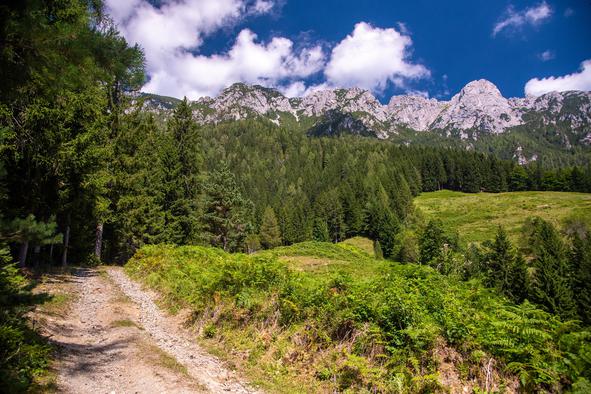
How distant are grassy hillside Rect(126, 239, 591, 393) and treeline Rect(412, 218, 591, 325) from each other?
74.6ft

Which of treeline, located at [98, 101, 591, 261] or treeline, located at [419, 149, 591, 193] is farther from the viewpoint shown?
treeline, located at [419, 149, 591, 193]

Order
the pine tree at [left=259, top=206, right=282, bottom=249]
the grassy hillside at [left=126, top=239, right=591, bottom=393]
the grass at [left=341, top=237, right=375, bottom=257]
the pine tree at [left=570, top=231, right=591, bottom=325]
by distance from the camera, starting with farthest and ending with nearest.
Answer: the pine tree at [left=259, top=206, right=282, bottom=249] → the grass at [left=341, top=237, right=375, bottom=257] → the pine tree at [left=570, top=231, right=591, bottom=325] → the grassy hillside at [left=126, top=239, right=591, bottom=393]

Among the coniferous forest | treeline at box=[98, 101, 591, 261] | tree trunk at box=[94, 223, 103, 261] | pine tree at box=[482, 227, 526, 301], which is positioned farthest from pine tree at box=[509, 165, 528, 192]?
tree trunk at box=[94, 223, 103, 261]

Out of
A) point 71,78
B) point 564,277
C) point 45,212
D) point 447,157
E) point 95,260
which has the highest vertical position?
point 447,157

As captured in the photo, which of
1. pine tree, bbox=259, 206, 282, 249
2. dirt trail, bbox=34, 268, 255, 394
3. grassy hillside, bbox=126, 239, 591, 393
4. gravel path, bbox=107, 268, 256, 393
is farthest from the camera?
pine tree, bbox=259, 206, 282, 249

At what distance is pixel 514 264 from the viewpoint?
45.8 m

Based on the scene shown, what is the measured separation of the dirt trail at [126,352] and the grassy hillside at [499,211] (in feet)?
247

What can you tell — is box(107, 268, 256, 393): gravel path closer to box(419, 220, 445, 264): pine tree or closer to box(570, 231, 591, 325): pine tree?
box(570, 231, 591, 325): pine tree

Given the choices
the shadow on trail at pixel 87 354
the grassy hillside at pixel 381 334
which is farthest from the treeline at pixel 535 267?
the shadow on trail at pixel 87 354

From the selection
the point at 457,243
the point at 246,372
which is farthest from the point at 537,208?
the point at 246,372

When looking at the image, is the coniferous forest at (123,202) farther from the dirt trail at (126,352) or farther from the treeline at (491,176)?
the treeline at (491,176)

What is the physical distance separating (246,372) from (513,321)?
6136 mm

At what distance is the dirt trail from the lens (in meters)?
6.69

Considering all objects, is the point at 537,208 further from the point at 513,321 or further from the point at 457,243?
the point at 513,321
